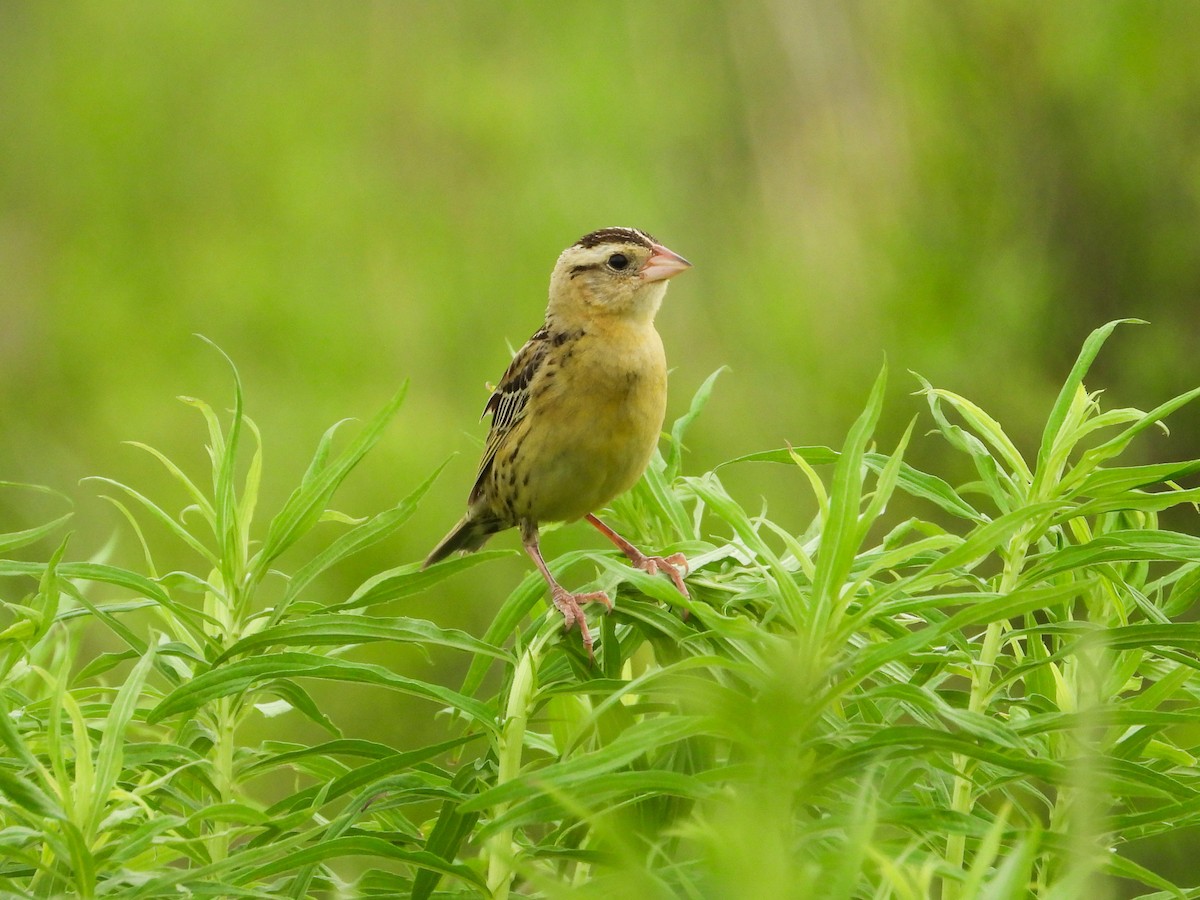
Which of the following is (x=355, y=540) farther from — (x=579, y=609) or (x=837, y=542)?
(x=837, y=542)

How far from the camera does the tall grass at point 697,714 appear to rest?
1412 millimetres

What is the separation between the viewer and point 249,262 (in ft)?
38.8

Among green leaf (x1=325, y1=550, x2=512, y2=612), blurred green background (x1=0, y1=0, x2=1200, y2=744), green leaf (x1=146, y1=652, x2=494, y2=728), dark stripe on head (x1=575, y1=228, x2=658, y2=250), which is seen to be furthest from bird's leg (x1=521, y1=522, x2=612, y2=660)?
blurred green background (x1=0, y1=0, x2=1200, y2=744)

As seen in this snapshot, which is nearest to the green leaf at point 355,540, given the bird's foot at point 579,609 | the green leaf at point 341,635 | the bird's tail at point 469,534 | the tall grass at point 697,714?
the tall grass at point 697,714

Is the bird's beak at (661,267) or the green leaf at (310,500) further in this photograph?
the bird's beak at (661,267)

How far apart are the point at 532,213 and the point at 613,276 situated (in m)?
7.87

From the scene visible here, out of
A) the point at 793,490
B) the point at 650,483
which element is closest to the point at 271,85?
the point at 793,490

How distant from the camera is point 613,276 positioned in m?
3.79

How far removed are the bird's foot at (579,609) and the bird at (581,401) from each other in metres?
0.92

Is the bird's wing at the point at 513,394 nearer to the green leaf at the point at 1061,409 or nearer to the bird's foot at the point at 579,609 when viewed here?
the bird's foot at the point at 579,609

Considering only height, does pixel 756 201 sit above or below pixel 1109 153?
above

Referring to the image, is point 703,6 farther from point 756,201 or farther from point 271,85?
point 271,85

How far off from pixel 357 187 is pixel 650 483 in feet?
36.1

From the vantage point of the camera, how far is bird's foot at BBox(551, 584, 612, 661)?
1792mm
